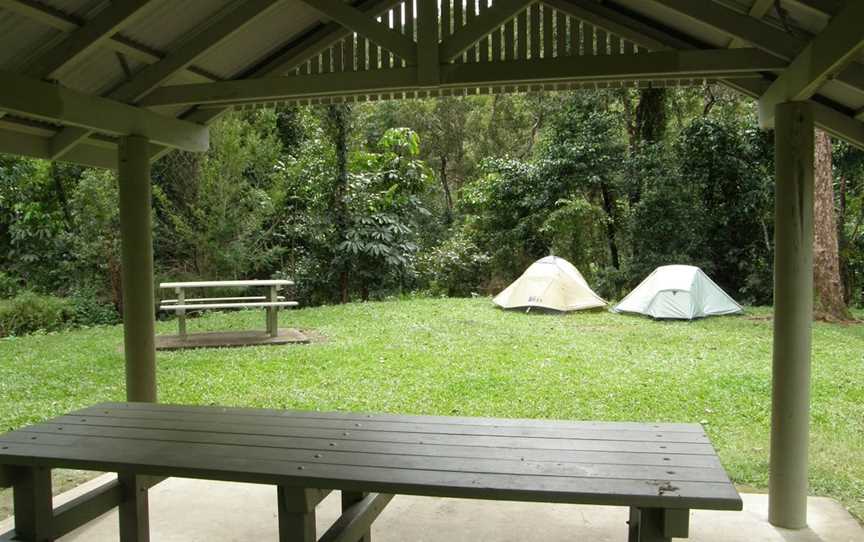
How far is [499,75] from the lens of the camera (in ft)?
12.0

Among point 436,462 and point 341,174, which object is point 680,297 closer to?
point 341,174

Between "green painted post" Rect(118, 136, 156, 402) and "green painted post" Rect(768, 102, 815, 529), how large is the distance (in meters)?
3.59

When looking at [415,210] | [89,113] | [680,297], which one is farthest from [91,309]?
[680,297]

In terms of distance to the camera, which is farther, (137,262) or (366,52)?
(137,262)

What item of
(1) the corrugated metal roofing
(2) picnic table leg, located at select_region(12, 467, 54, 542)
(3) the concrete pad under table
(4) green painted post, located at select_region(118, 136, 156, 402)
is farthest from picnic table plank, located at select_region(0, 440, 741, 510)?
(3) the concrete pad under table

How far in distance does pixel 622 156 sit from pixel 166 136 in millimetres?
13002

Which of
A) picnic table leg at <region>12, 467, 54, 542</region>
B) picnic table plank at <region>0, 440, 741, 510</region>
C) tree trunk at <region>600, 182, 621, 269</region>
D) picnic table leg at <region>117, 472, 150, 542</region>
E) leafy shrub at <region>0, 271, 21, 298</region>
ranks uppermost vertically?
tree trunk at <region>600, 182, 621, 269</region>

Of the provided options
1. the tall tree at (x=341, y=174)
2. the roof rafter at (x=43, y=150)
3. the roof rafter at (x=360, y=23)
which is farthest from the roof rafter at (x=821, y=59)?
the tall tree at (x=341, y=174)

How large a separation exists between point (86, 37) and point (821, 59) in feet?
11.0

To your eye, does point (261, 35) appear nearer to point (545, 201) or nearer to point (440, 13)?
point (440, 13)

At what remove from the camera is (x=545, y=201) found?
16047mm

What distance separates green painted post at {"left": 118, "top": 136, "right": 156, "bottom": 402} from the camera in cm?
418

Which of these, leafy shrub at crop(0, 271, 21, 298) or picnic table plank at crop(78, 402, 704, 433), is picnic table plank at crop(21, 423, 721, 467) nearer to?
picnic table plank at crop(78, 402, 704, 433)

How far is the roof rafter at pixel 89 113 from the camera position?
3275 millimetres
